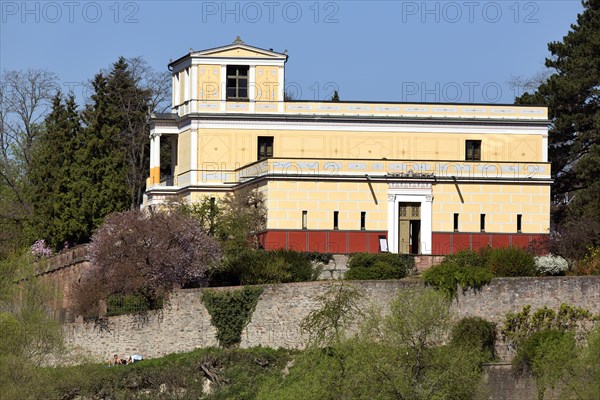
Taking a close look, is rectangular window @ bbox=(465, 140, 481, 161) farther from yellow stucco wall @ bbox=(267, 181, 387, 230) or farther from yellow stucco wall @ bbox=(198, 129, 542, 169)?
yellow stucco wall @ bbox=(267, 181, 387, 230)

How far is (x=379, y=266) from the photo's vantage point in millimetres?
83438

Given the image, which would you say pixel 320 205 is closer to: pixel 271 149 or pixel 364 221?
pixel 364 221

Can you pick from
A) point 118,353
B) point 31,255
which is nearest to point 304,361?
point 118,353

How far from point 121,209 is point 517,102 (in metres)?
18.3

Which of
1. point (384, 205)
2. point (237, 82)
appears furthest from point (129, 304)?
point (237, 82)

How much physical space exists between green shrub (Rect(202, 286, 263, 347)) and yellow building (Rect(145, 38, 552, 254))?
9.06 metres

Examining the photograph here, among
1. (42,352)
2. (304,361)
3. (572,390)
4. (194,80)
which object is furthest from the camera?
(194,80)

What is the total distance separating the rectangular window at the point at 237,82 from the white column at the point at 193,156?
2.18 m

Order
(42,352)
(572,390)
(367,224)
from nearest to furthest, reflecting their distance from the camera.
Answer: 1. (572,390)
2. (42,352)
3. (367,224)

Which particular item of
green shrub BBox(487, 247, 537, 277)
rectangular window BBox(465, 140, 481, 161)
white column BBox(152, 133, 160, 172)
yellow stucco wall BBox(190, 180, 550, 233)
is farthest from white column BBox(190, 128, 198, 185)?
green shrub BBox(487, 247, 537, 277)

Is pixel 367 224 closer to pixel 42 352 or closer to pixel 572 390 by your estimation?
pixel 42 352

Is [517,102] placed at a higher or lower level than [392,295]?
higher

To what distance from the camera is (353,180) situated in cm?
9006

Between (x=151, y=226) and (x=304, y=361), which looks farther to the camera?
(x=151, y=226)
